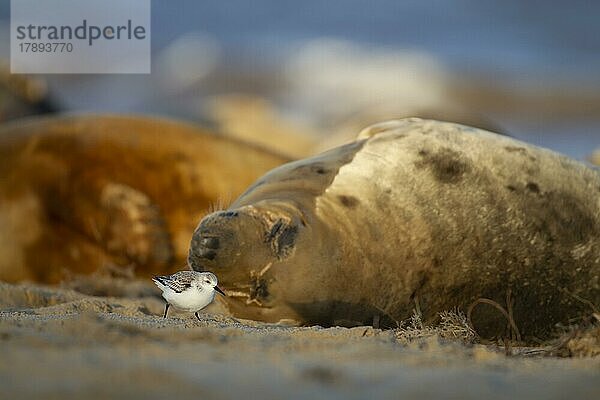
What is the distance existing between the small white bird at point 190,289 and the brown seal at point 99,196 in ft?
9.06

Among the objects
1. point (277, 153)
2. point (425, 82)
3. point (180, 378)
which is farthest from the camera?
point (425, 82)

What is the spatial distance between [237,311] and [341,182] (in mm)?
791

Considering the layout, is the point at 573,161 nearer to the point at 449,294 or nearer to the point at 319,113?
the point at 449,294

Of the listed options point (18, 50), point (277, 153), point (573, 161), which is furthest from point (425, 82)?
point (573, 161)

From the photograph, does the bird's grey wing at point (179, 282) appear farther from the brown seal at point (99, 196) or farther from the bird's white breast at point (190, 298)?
the brown seal at point (99, 196)

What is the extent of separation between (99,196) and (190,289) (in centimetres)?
318

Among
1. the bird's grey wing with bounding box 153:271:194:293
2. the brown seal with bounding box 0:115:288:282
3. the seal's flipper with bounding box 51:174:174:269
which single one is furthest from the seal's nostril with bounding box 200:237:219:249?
the seal's flipper with bounding box 51:174:174:269

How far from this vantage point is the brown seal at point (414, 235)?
3998 mm

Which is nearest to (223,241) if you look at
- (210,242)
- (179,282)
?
(210,242)

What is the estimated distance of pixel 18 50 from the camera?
10016 mm

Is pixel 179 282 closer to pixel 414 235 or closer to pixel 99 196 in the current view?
pixel 414 235

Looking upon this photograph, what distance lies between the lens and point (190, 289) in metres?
3.54

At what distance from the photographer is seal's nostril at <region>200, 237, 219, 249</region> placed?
3822 millimetres

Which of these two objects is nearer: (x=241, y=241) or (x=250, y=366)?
(x=250, y=366)
